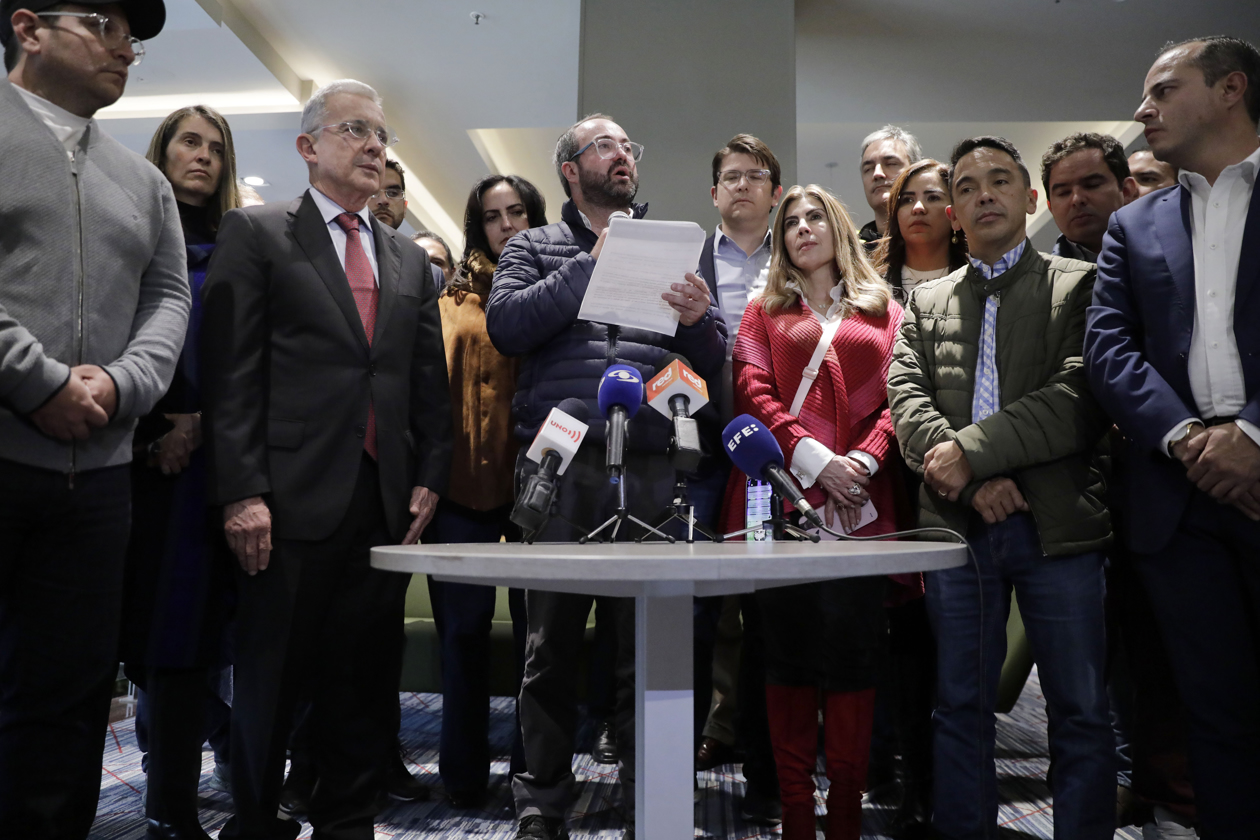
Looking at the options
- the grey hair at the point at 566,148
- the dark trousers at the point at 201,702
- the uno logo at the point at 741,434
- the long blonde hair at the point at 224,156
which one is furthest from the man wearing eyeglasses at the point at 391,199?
the uno logo at the point at 741,434

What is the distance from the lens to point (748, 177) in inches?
114

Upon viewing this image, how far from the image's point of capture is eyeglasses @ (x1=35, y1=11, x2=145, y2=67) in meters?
1.81

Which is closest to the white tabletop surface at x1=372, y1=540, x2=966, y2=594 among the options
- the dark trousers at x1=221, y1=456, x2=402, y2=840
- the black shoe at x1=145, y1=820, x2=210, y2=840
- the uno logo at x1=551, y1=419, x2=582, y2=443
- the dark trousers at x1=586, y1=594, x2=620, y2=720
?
the uno logo at x1=551, y1=419, x2=582, y2=443

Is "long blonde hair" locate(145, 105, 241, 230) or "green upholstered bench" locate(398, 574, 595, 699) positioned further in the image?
"green upholstered bench" locate(398, 574, 595, 699)

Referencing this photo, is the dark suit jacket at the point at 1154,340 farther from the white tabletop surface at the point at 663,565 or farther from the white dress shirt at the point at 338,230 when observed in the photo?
the white dress shirt at the point at 338,230

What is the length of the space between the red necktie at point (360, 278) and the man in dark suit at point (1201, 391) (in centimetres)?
168

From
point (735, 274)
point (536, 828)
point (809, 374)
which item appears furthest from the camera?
point (735, 274)

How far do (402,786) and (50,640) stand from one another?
4.52 ft

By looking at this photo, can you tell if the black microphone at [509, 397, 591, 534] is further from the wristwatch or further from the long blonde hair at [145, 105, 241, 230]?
the long blonde hair at [145, 105, 241, 230]

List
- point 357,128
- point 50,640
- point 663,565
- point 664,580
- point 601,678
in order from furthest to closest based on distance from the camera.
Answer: point 601,678 → point 357,128 → point 50,640 → point 664,580 → point 663,565

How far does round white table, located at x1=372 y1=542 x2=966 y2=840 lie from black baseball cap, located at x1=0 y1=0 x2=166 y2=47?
4.68 feet

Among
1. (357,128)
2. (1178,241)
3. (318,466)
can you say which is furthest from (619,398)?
(1178,241)

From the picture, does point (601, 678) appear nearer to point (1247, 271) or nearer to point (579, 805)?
point (579, 805)

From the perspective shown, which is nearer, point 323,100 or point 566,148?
point 323,100
